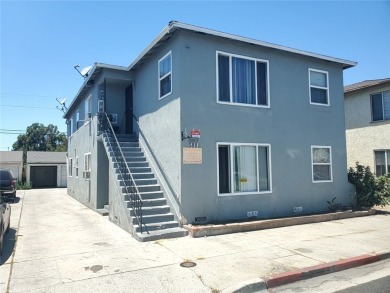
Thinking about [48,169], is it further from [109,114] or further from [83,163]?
[109,114]

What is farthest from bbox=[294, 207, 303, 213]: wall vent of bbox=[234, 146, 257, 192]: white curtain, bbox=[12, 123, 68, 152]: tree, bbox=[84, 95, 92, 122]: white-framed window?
bbox=[12, 123, 68, 152]: tree

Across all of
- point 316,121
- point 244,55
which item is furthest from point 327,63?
point 244,55

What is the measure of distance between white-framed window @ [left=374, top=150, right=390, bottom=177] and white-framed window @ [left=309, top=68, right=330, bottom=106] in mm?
6011

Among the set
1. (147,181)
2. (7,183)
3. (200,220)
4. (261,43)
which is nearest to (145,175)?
(147,181)

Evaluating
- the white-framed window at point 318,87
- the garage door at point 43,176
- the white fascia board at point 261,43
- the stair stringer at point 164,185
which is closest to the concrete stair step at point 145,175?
the stair stringer at point 164,185

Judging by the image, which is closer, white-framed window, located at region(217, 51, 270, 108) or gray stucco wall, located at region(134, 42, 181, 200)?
gray stucco wall, located at region(134, 42, 181, 200)

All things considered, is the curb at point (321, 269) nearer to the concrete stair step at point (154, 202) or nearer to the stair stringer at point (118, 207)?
the stair stringer at point (118, 207)

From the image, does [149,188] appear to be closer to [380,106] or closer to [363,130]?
[363,130]

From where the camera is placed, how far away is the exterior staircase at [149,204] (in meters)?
8.80

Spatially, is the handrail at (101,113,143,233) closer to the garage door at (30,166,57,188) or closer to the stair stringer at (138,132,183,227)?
the stair stringer at (138,132,183,227)

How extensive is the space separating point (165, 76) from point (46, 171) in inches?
1116

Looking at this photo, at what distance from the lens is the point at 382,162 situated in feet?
54.8

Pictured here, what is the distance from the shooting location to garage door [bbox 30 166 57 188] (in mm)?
34000

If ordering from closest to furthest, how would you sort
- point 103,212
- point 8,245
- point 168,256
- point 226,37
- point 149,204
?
1. point 168,256
2. point 8,245
3. point 149,204
4. point 226,37
5. point 103,212
